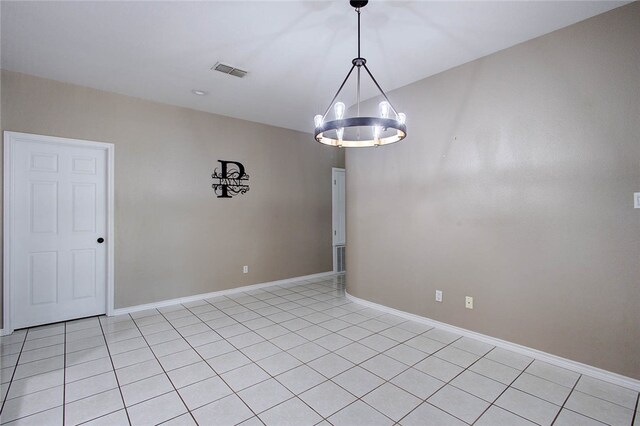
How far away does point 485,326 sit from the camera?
301 centimetres

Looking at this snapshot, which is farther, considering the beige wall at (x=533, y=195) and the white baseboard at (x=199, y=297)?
the white baseboard at (x=199, y=297)

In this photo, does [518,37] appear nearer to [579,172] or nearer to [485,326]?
[579,172]

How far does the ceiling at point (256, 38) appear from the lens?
2311mm

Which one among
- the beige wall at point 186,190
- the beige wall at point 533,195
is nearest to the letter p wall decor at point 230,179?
the beige wall at point 186,190

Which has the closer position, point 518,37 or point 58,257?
point 518,37

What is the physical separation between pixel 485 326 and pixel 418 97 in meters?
2.56

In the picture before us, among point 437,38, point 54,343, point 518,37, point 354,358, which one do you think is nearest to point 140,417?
point 354,358

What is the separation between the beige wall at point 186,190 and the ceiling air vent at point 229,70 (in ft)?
4.65

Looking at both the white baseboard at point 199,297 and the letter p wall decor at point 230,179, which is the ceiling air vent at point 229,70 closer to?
the letter p wall decor at point 230,179

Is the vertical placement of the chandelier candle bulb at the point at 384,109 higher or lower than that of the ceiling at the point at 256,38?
lower

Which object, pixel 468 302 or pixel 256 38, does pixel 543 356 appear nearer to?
pixel 468 302

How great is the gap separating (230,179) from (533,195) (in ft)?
13.0

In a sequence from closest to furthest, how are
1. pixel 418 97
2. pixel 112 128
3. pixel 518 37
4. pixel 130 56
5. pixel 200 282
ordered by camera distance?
pixel 518 37, pixel 130 56, pixel 418 97, pixel 112 128, pixel 200 282

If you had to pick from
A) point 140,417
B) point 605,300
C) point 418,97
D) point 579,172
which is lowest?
point 140,417
